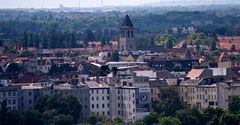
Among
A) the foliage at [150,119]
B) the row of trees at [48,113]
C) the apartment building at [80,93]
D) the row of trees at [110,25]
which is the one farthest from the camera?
the row of trees at [110,25]

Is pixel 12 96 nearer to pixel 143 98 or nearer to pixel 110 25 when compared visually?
pixel 143 98

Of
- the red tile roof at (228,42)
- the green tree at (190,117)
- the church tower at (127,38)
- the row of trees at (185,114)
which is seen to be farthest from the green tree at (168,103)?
the red tile roof at (228,42)

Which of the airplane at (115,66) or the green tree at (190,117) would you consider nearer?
the green tree at (190,117)

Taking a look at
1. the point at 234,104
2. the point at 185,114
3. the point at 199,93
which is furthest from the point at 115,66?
the point at 185,114

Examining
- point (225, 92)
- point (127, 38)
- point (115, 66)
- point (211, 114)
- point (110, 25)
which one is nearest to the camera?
point (211, 114)

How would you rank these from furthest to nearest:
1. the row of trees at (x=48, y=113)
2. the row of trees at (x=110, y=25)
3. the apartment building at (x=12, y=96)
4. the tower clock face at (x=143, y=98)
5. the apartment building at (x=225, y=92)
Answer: the row of trees at (x=110, y=25) < the apartment building at (x=12, y=96) < the apartment building at (x=225, y=92) < the tower clock face at (x=143, y=98) < the row of trees at (x=48, y=113)

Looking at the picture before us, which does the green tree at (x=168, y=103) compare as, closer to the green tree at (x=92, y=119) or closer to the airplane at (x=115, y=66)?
the green tree at (x=92, y=119)

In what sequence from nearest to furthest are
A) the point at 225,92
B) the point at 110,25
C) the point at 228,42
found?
the point at 225,92 → the point at 228,42 → the point at 110,25
